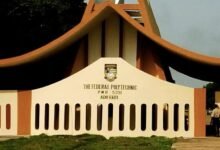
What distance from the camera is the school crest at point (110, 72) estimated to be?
1938 cm

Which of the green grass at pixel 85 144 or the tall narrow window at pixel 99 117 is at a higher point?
the tall narrow window at pixel 99 117

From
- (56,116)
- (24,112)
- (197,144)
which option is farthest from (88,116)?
(197,144)

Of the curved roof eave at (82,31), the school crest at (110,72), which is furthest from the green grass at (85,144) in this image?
the curved roof eave at (82,31)

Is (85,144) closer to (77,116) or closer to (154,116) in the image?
(77,116)

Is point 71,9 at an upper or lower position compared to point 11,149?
upper

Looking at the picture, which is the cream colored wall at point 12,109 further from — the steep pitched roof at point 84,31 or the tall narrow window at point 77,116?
the tall narrow window at point 77,116

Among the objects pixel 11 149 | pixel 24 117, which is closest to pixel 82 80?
pixel 24 117

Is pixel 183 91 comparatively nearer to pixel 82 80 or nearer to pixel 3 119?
pixel 82 80

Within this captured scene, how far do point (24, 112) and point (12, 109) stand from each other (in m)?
0.47

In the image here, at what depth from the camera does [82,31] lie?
21.5 m

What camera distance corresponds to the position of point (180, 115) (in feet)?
63.5

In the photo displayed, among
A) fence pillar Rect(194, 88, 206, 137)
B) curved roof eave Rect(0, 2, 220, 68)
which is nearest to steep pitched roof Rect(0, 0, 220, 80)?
curved roof eave Rect(0, 2, 220, 68)

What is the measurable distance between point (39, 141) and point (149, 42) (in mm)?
8696

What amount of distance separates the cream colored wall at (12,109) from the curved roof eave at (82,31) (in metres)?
1.53
